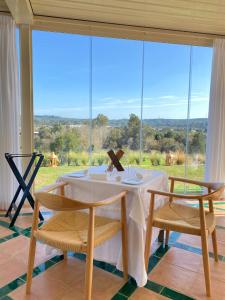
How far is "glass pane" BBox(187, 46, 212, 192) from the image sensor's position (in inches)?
149

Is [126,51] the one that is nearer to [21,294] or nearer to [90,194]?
[90,194]

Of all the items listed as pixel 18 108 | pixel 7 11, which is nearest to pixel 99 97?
pixel 18 108

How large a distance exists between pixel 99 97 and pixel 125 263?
2.69m

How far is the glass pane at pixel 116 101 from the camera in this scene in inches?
148

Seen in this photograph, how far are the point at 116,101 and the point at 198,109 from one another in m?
1.36

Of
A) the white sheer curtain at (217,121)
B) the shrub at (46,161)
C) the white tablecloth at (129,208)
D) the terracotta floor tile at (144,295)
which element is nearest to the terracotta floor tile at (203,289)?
the terracotta floor tile at (144,295)

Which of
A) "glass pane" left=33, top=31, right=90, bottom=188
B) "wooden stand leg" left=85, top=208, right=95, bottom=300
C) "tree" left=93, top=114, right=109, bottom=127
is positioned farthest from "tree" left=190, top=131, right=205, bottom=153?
"wooden stand leg" left=85, top=208, right=95, bottom=300

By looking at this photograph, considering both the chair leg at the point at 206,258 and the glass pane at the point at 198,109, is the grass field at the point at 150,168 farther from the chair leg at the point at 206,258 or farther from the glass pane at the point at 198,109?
the chair leg at the point at 206,258

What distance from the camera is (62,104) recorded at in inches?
152

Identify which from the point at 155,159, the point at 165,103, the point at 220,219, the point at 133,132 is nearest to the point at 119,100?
the point at 133,132

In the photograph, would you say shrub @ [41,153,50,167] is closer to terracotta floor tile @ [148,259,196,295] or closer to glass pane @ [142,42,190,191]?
glass pane @ [142,42,190,191]

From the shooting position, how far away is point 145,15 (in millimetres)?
3018

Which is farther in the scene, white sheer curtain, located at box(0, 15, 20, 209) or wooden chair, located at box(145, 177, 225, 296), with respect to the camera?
white sheer curtain, located at box(0, 15, 20, 209)

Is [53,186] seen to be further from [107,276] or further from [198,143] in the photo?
[198,143]
